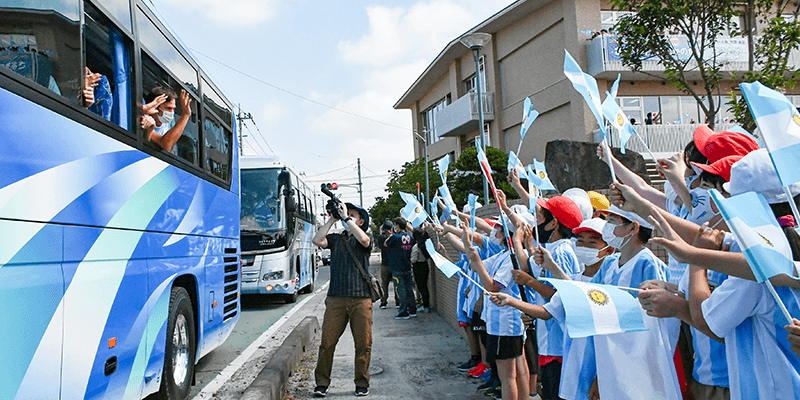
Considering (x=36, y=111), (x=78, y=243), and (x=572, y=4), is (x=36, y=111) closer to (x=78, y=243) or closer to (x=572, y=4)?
(x=78, y=243)

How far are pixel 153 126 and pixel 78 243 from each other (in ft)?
5.58

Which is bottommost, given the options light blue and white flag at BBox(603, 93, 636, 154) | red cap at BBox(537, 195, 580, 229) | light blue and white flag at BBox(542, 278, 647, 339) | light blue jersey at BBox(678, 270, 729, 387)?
light blue jersey at BBox(678, 270, 729, 387)

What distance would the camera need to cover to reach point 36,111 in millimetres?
3207

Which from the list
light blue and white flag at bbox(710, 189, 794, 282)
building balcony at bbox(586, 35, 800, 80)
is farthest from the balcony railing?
light blue and white flag at bbox(710, 189, 794, 282)

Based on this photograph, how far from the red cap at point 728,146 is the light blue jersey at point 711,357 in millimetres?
579

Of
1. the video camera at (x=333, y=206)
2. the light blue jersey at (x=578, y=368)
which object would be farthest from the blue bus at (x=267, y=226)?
the light blue jersey at (x=578, y=368)

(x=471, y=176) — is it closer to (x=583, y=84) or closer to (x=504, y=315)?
(x=504, y=315)

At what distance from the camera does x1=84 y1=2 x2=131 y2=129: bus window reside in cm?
396

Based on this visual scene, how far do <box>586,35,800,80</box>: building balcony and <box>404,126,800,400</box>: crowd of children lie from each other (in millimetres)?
15492

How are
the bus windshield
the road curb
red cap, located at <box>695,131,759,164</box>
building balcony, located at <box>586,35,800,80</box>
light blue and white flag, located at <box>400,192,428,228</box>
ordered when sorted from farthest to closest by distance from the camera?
1. building balcony, located at <box>586,35,800,80</box>
2. the bus windshield
3. light blue and white flag, located at <box>400,192,428,228</box>
4. the road curb
5. red cap, located at <box>695,131,759,164</box>

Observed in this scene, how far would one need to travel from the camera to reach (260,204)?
1271cm

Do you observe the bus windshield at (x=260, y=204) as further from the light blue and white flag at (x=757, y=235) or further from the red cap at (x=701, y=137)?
the light blue and white flag at (x=757, y=235)

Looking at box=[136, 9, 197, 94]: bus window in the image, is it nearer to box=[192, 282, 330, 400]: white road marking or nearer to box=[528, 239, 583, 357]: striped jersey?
box=[192, 282, 330, 400]: white road marking

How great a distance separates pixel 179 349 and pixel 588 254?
13.0 ft
